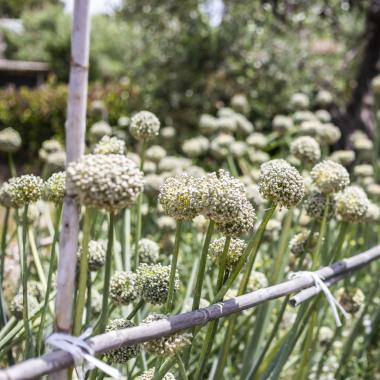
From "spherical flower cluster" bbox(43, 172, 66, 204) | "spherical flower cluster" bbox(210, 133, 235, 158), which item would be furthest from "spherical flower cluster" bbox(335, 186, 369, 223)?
"spherical flower cluster" bbox(210, 133, 235, 158)

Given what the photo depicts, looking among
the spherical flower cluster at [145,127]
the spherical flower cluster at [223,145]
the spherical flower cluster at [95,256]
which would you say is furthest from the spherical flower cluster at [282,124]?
the spherical flower cluster at [95,256]

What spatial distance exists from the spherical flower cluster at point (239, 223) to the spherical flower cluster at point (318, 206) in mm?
411

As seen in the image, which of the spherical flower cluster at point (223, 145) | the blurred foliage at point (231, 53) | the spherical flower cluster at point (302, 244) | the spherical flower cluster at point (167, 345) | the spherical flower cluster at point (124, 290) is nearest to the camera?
the spherical flower cluster at point (167, 345)

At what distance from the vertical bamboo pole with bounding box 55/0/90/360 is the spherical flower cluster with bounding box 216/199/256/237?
0.23m

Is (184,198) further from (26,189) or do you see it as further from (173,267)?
(26,189)

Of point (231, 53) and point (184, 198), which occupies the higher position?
point (231, 53)

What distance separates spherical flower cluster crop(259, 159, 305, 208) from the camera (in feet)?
2.82

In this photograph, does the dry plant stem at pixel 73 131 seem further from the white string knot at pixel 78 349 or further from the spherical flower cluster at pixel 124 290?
the spherical flower cluster at pixel 124 290

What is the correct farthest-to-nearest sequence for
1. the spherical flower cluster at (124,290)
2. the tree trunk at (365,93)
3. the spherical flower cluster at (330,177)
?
the tree trunk at (365,93), the spherical flower cluster at (330,177), the spherical flower cluster at (124,290)

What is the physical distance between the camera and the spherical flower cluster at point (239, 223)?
77cm

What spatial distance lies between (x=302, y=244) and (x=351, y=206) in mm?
176

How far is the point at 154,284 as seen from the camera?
2.79ft

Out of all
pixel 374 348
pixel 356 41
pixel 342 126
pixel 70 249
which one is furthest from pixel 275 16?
pixel 70 249

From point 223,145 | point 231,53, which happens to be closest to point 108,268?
point 223,145
